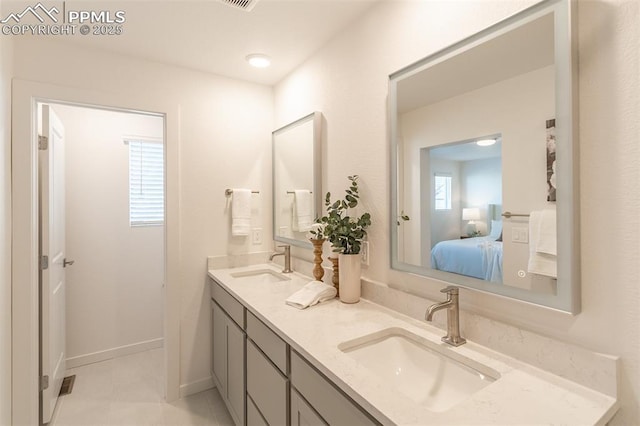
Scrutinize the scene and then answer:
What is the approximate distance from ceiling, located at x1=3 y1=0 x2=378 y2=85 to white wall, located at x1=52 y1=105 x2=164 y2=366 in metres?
0.99

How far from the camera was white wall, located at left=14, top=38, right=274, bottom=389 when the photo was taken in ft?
7.10

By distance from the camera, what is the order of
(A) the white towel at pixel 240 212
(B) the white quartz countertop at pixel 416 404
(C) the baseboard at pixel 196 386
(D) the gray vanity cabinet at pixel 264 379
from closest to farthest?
(B) the white quartz countertop at pixel 416 404
(D) the gray vanity cabinet at pixel 264 379
(C) the baseboard at pixel 196 386
(A) the white towel at pixel 240 212

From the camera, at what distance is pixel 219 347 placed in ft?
7.23

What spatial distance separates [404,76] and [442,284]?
0.94 meters

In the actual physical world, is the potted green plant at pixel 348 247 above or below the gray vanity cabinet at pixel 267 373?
above

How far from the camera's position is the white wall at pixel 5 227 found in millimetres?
1639

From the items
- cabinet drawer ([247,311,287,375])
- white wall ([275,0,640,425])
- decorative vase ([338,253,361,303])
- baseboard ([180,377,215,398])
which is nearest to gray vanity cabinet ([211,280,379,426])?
cabinet drawer ([247,311,287,375])

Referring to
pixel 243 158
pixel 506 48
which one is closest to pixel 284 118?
pixel 243 158

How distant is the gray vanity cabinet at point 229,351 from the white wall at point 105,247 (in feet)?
3.55

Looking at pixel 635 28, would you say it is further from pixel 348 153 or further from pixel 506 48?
pixel 348 153

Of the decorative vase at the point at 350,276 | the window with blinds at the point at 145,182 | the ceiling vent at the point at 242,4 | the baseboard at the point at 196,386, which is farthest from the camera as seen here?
the window with blinds at the point at 145,182

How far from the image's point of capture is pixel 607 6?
880 mm

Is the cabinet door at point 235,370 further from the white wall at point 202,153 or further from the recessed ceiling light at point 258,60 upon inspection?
the recessed ceiling light at point 258,60

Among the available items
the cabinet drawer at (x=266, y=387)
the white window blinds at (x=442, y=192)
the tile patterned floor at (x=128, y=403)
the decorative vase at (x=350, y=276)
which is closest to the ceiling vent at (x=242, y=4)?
the white window blinds at (x=442, y=192)
